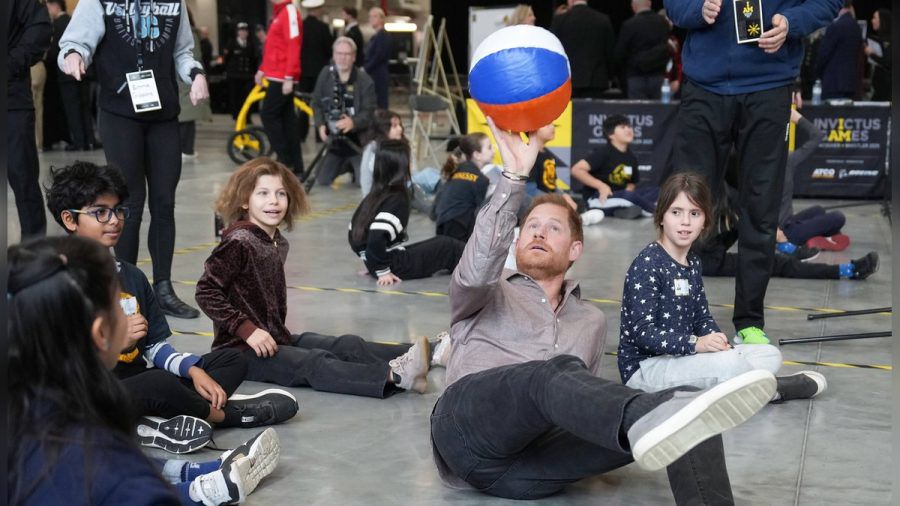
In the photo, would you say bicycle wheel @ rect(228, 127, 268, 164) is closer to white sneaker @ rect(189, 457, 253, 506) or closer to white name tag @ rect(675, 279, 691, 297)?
white name tag @ rect(675, 279, 691, 297)

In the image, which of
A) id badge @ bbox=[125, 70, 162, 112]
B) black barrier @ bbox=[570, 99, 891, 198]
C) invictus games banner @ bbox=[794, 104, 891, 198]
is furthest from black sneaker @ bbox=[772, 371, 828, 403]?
invictus games banner @ bbox=[794, 104, 891, 198]

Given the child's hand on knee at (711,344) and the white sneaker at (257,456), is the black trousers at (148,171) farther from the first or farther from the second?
the child's hand on knee at (711,344)

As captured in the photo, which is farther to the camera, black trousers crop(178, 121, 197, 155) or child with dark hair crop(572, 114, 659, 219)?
black trousers crop(178, 121, 197, 155)

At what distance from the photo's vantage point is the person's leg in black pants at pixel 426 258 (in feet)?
22.9

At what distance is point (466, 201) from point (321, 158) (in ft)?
14.8

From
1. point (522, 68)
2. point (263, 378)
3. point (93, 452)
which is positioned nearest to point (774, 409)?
point (522, 68)

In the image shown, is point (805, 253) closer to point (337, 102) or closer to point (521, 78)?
point (521, 78)

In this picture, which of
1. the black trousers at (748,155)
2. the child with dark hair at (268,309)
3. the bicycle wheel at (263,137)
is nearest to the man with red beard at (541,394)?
the child with dark hair at (268,309)

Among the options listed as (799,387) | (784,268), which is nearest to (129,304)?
(799,387)

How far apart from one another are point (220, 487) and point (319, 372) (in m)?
1.40

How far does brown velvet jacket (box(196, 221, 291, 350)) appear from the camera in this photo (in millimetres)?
4559

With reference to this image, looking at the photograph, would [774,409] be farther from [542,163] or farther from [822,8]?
[542,163]

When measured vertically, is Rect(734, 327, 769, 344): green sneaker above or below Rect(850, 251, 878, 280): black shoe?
above

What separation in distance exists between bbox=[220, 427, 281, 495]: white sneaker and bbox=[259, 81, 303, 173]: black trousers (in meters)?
8.56
